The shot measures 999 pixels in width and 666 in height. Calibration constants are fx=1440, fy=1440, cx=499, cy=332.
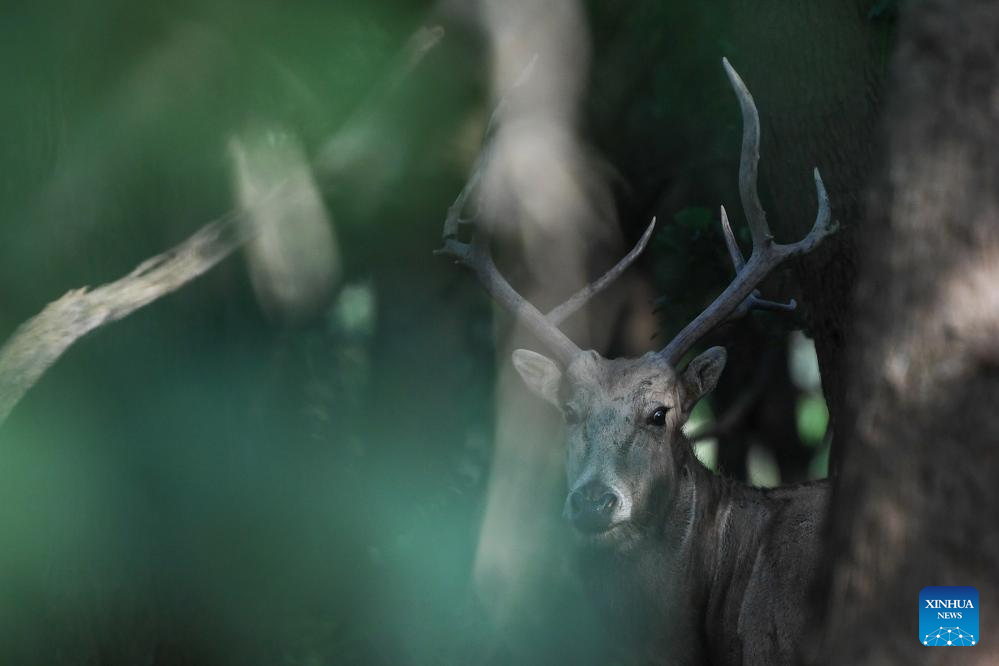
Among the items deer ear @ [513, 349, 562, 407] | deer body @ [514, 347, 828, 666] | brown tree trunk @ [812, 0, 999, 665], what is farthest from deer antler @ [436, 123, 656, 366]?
brown tree trunk @ [812, 0, 999, 665]

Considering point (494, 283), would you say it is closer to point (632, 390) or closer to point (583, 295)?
point (583, 295)

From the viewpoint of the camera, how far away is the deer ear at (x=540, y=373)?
7207 mm

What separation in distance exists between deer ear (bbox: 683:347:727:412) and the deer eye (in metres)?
0.39

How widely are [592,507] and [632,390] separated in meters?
0.68

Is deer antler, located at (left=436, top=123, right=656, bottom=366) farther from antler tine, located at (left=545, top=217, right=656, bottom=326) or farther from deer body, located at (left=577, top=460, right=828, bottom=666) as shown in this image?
deer body, located at (left=577, top=460, right=828, bottom=666)

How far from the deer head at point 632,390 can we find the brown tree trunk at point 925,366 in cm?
309

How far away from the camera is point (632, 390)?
659cm

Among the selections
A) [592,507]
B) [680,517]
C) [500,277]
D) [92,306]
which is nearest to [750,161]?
[500,277]

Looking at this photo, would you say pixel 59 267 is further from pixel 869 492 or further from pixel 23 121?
pixel 869 492

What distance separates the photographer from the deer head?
6.29m

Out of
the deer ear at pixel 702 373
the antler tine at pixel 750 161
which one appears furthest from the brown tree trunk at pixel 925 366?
the deer ear at pixel 702 373

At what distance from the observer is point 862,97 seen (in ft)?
25.1

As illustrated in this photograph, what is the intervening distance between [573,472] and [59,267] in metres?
2.59

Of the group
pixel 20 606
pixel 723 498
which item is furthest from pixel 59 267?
pixel 723 498
